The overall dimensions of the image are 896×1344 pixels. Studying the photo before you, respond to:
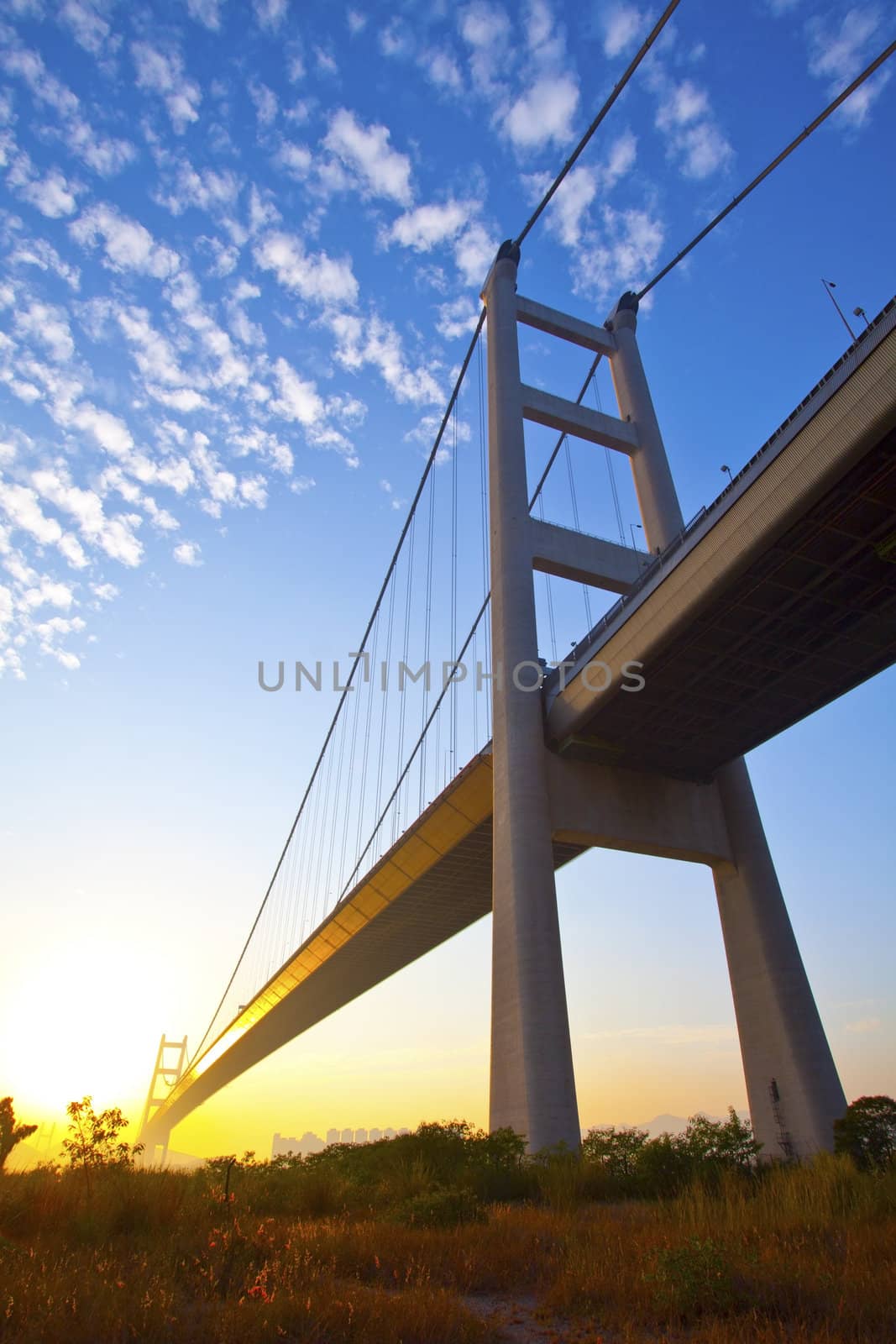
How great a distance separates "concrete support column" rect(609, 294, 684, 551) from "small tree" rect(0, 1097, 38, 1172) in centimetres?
2231

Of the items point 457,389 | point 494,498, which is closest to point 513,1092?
point 494,498

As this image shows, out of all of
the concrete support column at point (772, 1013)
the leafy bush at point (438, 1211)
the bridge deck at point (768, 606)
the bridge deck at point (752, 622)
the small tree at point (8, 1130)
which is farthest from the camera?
the concrete support column at point (772, 1013)

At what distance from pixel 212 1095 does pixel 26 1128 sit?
70.9 meters

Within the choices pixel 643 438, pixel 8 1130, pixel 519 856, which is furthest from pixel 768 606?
pixel 8 1130

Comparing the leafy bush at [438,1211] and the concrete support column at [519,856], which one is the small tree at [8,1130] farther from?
the concrete support column at [519,856]

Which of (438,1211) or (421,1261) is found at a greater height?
(438,1211)

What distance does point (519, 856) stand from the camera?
1891 centimetres

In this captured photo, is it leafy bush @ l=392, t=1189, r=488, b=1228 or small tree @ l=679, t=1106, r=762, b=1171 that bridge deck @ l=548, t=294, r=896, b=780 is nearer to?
small tree @ l=679, t=1106, r=762, b=1171

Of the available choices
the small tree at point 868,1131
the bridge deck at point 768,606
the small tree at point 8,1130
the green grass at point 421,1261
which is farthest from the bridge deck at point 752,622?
the small tree at point 8,1130

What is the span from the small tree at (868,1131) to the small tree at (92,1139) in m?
10.0

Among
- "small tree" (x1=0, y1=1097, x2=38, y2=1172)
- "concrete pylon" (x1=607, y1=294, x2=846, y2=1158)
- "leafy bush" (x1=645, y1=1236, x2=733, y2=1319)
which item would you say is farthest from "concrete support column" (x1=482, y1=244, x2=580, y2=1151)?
"leafy bush" (x1=645, y1=1236, x2=733, y2=1319)

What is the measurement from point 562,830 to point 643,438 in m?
15.2

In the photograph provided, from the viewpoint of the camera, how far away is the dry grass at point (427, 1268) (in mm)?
4355

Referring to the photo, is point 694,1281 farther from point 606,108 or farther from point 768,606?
point 606,108
